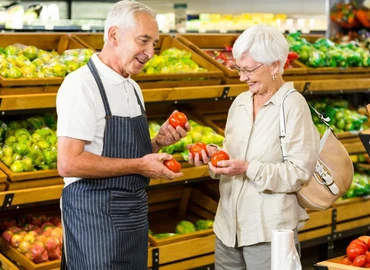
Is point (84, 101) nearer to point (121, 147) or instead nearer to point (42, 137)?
point (121, 147)

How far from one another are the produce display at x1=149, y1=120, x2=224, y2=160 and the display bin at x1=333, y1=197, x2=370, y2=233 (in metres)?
1.34

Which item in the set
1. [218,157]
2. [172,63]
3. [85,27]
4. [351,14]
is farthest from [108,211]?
[351,14]

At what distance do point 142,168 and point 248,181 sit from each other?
0.63m

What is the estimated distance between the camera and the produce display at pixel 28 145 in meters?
4.41

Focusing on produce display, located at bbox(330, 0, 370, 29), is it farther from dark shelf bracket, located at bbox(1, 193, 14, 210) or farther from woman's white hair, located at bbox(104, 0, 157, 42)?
woman's white hair, located at bbox(104, 0, 157, 42)

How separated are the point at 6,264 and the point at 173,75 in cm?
168

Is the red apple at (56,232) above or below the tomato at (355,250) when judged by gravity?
below

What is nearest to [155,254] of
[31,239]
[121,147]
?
[31,239]

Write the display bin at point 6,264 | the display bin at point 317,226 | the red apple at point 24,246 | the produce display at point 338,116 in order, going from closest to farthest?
the display bin at point 6,264
the red apple at point 24,246
the display bin at point 317,226
the produce display at point 338,116

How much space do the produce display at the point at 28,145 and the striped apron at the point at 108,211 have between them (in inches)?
47.4

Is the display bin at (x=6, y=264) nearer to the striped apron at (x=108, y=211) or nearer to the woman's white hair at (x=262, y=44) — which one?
the striped apron at (x=108, y=211)

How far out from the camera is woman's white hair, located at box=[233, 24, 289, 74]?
11.3 feet

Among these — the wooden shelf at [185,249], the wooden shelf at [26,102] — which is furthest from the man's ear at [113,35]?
the wooden shelf at [185,249]

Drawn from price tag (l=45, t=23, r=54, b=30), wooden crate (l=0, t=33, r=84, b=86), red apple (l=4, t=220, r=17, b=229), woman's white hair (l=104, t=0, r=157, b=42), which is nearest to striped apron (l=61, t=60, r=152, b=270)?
woman's white hair (l=104, t=0, r=157, b=42)
